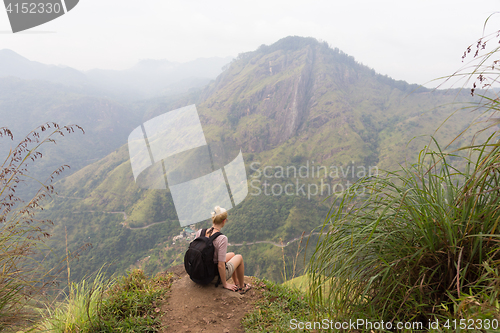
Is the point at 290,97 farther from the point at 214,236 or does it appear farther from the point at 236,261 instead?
the point at 214,236

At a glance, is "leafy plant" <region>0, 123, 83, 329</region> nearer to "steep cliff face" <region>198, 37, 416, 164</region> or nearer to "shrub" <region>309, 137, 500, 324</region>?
"shrub" <region>309, 137, 500, 324</region>

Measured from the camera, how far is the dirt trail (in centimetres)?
228

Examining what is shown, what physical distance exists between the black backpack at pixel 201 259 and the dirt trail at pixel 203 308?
174mm

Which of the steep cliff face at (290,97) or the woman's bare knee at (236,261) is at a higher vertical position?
the steep cliff face at (290,97)

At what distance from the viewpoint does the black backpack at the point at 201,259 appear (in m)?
2.65

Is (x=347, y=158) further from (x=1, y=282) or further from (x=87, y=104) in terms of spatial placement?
(x=87, y=104)

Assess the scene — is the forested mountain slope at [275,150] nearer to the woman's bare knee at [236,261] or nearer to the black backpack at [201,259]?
the woman's bare knee at [236,261]

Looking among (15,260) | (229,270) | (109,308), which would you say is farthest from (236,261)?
(15,260)

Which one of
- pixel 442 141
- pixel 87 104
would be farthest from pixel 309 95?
pixel 87 104

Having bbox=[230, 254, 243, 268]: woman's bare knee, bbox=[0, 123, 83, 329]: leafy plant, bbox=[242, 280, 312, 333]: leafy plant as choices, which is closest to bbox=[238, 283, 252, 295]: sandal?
bbox=[242, 280, 312, 333]: leafy plant

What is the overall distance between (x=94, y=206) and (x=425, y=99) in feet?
408

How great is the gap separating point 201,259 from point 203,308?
520 millimetres

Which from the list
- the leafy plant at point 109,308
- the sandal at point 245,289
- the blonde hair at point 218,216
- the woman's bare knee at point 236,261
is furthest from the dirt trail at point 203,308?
the blonde hair at point 218,216

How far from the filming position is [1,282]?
1714 mm
